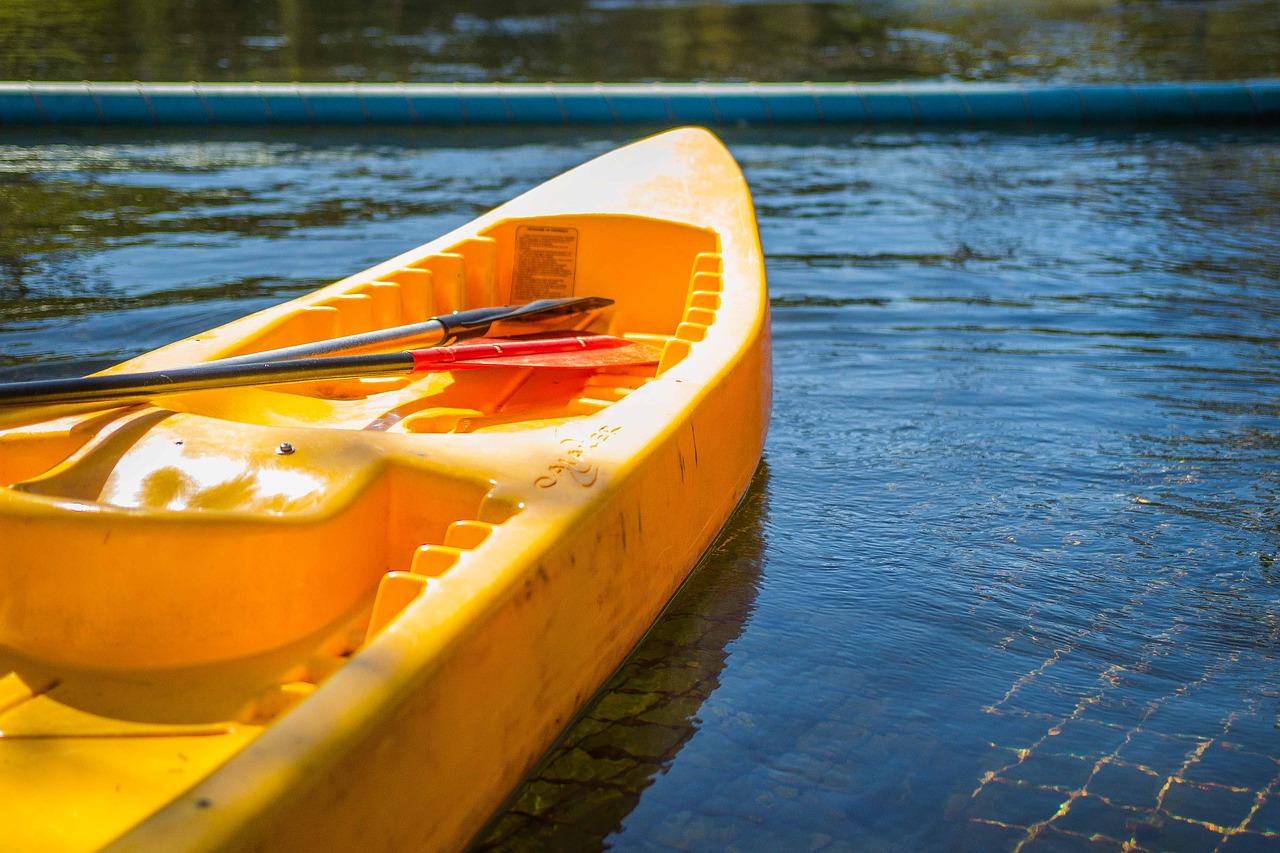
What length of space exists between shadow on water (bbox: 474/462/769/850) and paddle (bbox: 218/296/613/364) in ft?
2.74

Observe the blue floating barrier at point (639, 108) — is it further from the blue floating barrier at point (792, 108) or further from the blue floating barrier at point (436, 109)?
the blue floating barrier at point (436, 109)

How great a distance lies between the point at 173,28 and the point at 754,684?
43.2 feet

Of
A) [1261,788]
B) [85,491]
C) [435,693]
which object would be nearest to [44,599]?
[85,491]

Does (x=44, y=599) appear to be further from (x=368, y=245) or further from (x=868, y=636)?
(x=368, y=245)

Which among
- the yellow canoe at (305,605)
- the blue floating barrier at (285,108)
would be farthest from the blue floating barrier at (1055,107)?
the yellow canoe at (305,605)

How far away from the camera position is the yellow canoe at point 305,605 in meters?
1.59

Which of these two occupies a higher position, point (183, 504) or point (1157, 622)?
point (183, 504)

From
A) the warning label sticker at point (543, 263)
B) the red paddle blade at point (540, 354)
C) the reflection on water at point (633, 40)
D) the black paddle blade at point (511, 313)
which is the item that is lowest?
the red paddle blade at point (540, 354)

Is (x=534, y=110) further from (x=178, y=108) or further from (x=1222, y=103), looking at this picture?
(x=1222, y=103)

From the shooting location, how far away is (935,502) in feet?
11.0

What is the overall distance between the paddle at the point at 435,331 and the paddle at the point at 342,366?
0.07 m

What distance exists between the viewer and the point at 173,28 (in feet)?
44.1

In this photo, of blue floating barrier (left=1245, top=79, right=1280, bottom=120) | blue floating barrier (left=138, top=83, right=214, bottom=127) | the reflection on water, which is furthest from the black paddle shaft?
blue floating barrier (left=1245, top=79, right=1280, bottom=120)

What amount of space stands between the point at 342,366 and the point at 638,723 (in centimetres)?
94
